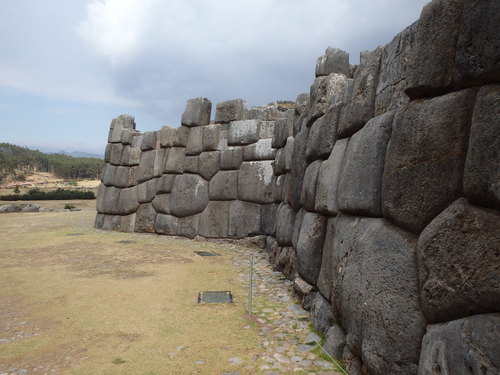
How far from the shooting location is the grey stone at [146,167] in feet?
35.6

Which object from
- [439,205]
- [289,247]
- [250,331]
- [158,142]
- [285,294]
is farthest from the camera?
[158,142]

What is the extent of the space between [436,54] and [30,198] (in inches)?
982

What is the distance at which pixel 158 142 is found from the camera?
10961 millimetres

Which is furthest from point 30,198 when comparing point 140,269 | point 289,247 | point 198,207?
point 289,247

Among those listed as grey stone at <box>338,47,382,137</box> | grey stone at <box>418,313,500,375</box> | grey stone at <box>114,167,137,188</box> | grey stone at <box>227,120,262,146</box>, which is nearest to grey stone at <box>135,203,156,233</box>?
grey stone at <box>114,167,137,188</box>

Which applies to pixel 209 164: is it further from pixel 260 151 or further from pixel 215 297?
pixel 215 297

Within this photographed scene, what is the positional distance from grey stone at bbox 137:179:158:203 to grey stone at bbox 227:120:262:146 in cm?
275

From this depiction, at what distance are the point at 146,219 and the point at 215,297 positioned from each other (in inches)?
255

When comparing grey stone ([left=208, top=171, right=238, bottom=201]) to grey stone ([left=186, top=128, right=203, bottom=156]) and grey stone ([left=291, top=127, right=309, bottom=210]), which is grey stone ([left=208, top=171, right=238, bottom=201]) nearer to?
grey stone ([left=186, top=128, right=203, bottom=156])

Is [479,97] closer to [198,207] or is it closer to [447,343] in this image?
[447,343]

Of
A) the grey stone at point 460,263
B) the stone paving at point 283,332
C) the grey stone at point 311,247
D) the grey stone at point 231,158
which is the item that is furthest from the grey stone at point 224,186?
the grey stone at point 460,263

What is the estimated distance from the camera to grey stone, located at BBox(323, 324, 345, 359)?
3055mm

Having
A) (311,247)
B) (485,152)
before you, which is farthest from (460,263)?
(311,247)

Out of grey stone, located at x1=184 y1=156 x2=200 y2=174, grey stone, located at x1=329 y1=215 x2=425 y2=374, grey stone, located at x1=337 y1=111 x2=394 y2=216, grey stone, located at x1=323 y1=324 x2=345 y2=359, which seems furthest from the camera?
grey stone, located at x1=184 y1=156 x2=200 y2=174
